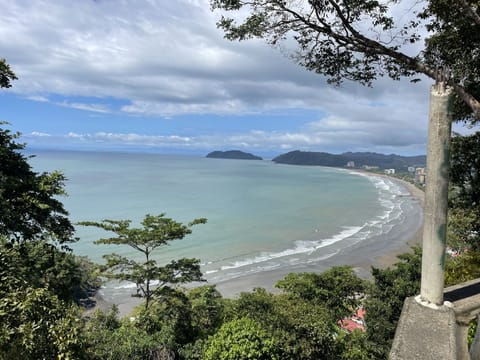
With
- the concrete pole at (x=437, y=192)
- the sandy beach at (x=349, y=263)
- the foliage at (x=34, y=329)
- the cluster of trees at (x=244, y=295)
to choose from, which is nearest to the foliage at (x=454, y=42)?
the cluster of trees at (x=244, y=295)

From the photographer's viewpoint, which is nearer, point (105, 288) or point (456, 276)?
point (456, 276)

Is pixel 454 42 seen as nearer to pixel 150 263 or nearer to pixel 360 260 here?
pixel 150 263

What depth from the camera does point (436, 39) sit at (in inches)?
238

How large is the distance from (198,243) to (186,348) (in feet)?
73.0

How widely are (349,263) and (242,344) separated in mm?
22154

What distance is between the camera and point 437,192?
2580 millimetres

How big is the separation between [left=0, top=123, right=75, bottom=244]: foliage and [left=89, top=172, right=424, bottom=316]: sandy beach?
1238 cm

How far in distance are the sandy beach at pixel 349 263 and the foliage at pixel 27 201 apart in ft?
40.6

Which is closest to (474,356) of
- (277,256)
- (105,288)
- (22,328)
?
(22,328)

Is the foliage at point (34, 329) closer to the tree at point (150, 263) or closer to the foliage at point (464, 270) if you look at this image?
the tree at point (150, 263)

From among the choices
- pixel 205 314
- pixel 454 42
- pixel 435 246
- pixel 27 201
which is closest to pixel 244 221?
pixel 205 314

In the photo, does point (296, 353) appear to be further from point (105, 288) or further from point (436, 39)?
point (105, 288)

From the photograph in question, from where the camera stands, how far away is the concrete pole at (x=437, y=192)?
2.54 m

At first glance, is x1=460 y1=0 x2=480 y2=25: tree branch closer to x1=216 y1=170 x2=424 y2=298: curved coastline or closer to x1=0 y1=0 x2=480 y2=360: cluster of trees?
x1=0 y1=0 x2=480 y2=360: cluster of trees
